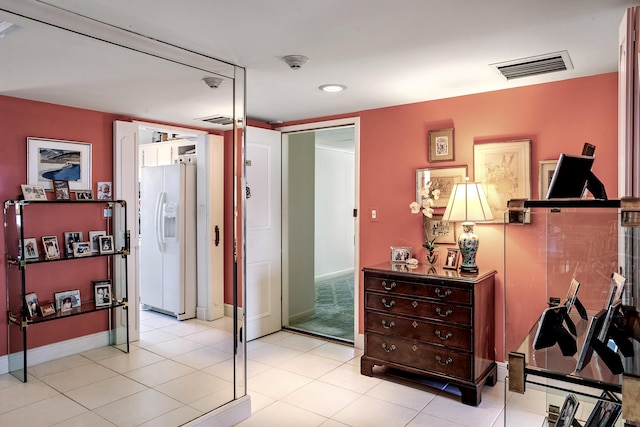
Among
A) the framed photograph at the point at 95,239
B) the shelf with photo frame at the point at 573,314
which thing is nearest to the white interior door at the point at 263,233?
the framed photograph at the point at 95,239

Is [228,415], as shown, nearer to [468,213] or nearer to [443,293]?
[443,293]

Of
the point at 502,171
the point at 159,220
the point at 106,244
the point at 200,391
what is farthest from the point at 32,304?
the point at 502,171

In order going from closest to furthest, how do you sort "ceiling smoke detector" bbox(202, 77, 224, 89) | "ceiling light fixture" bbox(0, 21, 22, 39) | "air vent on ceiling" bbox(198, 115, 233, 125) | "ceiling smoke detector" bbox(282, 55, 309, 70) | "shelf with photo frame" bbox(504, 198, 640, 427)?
"shelf with photo frame" bbox(504, 198, 640, 427)
"ceiling light fixture" bbox(0, 21, 22, 39)
"ceiling smoke detector" bbox(282, 55, 309, 70)
"ceiling smoke detector" bbox(202, 77, 224, 89)
"air vent on ceiling" bbox(198, 115, 233, 125)

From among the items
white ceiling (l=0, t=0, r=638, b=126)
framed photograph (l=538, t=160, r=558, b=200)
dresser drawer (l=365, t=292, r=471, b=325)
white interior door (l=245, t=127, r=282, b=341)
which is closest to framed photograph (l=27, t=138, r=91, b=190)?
white ceiling (l=0, t=0, r=638, b=126)

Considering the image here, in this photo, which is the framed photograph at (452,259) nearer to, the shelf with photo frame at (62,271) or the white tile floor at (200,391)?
the white tile floor at (200,391)

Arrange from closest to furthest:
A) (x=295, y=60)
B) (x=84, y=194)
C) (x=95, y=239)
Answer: (x=84, y=194), (x=95, y=239), (x=295, y=60)

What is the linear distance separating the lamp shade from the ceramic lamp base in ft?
0.49

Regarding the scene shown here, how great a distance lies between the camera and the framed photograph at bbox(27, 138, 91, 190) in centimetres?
189

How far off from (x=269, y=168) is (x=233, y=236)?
1644 mm

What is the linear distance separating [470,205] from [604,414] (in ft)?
6.28

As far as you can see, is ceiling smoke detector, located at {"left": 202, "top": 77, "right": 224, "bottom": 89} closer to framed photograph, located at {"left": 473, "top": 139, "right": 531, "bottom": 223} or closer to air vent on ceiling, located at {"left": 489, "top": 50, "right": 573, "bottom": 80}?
air vent on ceiling, located at {"left": 489, "top": 50, "right": 573, "bottom": 80}

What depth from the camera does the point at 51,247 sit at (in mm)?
2045

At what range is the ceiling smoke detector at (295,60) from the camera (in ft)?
8.12

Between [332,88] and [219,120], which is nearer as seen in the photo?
[219,120]
